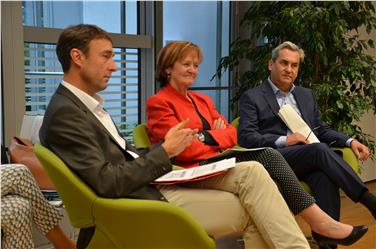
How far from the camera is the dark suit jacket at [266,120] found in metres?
2.84

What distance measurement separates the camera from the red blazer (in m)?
2.41

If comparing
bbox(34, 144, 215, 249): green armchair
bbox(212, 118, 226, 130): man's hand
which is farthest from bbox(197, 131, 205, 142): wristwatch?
bbox(34, 144, 215, 249): green armchair

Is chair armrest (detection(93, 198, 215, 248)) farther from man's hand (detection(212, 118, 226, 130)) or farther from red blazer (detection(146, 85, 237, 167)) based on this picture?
man's hand (detection(212, 118, 226, 130))

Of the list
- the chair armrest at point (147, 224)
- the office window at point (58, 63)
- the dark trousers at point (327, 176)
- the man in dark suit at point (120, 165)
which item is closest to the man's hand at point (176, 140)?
the man in dark suit at point (120, 165)

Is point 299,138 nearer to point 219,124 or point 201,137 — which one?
point 219,124

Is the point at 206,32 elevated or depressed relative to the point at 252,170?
elevated

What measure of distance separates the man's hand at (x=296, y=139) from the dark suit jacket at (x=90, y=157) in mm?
1193

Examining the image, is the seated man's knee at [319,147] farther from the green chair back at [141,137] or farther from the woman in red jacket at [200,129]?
the green chair back at [141,137]

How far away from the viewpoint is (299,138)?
2.75 metres

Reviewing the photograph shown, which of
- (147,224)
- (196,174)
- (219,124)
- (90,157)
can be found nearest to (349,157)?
(219,124)

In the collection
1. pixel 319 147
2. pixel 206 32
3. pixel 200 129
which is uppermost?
pixel 206 32

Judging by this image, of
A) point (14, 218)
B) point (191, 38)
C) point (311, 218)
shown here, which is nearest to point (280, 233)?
point (311, 218)

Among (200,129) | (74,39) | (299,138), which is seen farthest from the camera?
(299,138)

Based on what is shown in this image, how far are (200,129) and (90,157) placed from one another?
0.96 meters
